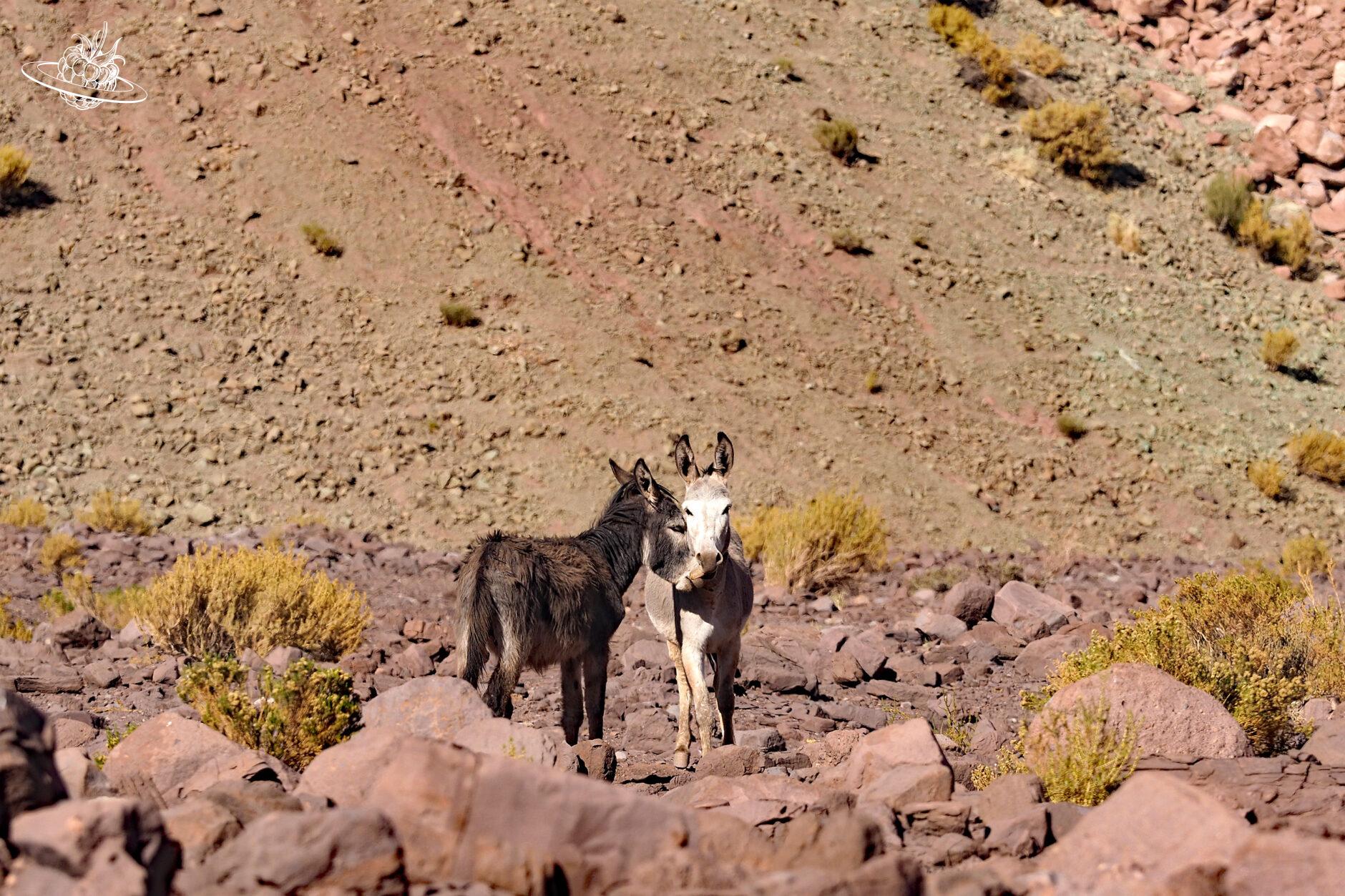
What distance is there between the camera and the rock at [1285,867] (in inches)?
163

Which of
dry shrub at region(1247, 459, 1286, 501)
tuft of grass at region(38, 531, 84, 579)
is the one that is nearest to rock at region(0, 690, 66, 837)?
tuft of grass at region(38, 531, 84, 579)

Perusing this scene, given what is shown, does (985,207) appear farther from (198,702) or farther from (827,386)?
(198,702)

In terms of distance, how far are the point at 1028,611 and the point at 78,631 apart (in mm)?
9646

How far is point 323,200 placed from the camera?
2586cm

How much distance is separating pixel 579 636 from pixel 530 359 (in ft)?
50.5

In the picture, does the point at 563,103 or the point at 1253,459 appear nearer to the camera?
the point at 1253,459

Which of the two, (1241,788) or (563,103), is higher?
(1241,788)

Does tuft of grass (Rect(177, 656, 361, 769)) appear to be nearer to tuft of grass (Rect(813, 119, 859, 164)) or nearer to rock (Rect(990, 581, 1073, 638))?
rock (Rect(990, 581, 1073, 638))

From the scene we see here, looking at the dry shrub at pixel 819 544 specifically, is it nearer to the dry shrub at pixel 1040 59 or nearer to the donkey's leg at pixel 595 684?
the donkey's leg at pixel 595 684

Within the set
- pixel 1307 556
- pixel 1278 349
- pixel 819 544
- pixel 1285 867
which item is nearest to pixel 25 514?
pixel 819 544

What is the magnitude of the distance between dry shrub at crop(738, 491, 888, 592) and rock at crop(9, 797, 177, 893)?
14168 millimetres

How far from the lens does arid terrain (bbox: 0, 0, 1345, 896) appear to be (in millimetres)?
7918

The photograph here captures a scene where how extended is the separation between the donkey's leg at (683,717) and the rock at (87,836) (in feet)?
15.6

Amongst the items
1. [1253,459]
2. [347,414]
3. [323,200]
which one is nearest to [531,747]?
[347,414]
